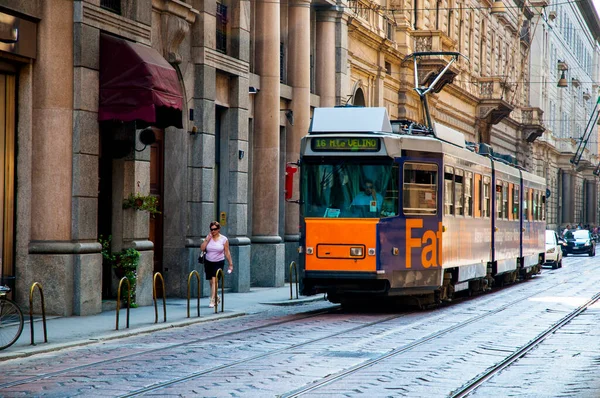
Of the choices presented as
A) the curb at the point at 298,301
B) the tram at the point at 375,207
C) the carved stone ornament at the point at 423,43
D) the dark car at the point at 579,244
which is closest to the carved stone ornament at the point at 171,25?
the tram at the point at 375,207

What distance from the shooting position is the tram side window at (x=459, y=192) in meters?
21.8

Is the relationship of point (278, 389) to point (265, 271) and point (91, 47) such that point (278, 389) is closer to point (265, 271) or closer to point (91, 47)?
point (91, 47)

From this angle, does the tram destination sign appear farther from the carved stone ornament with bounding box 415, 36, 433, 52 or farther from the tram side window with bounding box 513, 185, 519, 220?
the carved stone ornament with bounding box 415, 36, 433, 52

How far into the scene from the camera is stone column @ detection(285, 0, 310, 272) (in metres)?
30.4

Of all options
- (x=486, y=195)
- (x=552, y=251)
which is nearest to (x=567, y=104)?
(x=552, y=251)

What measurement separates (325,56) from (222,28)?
690 cm

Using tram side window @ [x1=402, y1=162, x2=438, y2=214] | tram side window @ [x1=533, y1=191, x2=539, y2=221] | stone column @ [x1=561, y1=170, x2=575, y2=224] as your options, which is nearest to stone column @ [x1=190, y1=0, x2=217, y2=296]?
tram side window @ [x1=402, y1=162, x2=438, y2=214]

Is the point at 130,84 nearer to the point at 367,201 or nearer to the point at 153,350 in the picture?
the point at 367,201

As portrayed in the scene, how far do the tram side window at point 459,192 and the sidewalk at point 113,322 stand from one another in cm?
392

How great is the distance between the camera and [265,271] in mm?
28109

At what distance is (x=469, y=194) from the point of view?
2322cm

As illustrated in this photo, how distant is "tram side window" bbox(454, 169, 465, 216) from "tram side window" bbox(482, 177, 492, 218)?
253 centimetres

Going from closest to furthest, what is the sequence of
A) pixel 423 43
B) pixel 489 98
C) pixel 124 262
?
1. pixel 124 262
2. pixel 423 43
3. pixel 489 98

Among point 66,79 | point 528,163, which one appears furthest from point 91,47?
point 528,163
